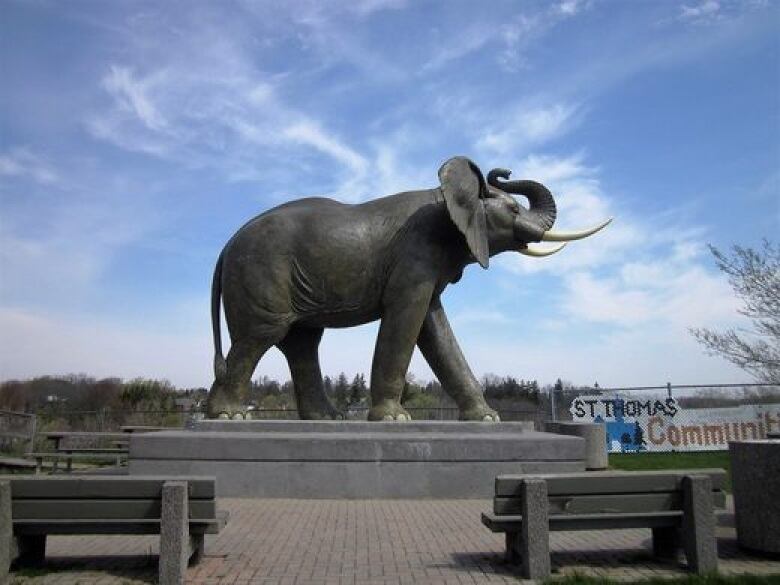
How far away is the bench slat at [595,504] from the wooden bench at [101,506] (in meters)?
2.15

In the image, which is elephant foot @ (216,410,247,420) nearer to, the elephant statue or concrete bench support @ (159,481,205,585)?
the elephant statue

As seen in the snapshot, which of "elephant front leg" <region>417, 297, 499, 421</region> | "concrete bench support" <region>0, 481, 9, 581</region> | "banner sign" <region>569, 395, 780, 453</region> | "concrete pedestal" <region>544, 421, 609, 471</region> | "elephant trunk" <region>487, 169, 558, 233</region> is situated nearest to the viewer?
"concrete bench support" <region>0, 481, 9, 581</region>

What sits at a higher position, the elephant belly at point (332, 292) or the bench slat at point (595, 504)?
the elephant belly at point (332, 292)

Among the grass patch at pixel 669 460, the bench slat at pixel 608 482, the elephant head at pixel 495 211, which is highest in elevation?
the elephant head at pixel 495 211

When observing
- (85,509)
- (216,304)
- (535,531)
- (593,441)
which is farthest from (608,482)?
(593,441)

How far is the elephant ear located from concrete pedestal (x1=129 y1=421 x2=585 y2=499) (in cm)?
287

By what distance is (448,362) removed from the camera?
1063cm

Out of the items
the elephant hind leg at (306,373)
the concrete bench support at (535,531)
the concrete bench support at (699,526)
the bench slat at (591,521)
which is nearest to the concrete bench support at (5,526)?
the bench slat at (591,521)

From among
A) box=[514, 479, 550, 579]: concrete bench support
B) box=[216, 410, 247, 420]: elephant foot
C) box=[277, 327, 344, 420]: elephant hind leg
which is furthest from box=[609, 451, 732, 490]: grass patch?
box=[514, 479, 550, 579]: concrete bench support

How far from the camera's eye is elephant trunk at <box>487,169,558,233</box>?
11.0 metres

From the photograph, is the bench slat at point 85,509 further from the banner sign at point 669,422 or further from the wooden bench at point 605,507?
the banner sign at point 669,422

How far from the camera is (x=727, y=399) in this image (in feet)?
60.5

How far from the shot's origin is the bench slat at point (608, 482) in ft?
17.0

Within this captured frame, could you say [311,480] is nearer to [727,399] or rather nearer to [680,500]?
[680,500]
